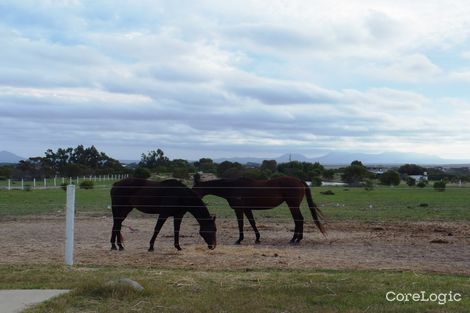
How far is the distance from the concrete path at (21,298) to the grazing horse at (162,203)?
16.4ft

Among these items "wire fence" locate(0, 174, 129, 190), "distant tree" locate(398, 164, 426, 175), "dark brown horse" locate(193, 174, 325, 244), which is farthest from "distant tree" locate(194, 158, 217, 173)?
"distant tree" locate(398, 164, 426, 175)

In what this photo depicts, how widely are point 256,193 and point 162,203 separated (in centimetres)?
317

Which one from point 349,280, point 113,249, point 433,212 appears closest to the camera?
point 349,280

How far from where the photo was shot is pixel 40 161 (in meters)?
73.4

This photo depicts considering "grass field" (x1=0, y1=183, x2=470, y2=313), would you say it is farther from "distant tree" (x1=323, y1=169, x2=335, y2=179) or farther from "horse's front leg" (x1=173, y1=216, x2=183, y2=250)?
"distant tree" (x1=323, y1=169, x2=335, y2=179)

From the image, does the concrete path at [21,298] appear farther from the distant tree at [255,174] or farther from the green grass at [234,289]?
the distant tree at [255,174]

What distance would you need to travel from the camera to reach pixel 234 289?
266 inches

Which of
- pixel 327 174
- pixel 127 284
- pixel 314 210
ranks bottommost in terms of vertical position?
pixel 127 284

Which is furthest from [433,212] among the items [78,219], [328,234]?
[78,219]

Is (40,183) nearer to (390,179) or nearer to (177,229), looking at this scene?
(390,179)

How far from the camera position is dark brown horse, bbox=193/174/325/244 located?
13766mm

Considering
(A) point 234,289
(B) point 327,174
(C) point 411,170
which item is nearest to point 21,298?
(A) point 234,289

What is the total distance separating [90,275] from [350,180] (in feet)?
144

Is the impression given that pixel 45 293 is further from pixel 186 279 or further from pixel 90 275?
pixel 186 279
